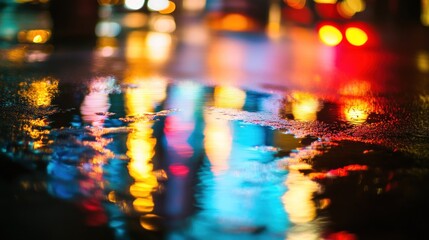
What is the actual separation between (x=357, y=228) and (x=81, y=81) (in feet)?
28.4

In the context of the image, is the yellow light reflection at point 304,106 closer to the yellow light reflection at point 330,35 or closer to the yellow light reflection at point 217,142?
the yellow light reflection at point 217,142

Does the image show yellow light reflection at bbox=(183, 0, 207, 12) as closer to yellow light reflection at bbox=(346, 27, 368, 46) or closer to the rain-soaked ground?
yellow light reflection at bbox=(346, 27, 368, 46)

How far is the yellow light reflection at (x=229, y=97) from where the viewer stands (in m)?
10.6

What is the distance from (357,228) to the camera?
5004 millimetres

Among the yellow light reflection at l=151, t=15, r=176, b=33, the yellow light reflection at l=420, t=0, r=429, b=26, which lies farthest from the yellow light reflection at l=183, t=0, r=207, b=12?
the yellow light reflection at l=420, t=0, r=429, b=26

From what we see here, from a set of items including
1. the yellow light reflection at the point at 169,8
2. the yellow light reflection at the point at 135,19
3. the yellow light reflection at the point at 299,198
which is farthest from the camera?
the yellow light reflection at the point at 169,8

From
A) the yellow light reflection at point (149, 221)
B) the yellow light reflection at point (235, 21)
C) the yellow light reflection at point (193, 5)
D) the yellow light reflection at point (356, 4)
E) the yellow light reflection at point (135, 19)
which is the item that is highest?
the yellow light reflection at point (193, 5)

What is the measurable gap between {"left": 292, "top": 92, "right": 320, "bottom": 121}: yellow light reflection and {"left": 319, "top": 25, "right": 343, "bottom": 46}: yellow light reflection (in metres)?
10.9

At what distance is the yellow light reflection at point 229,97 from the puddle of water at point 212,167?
0.06m

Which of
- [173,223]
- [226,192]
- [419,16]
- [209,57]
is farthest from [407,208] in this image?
[419,16]

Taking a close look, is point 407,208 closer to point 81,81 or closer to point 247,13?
point 81,81

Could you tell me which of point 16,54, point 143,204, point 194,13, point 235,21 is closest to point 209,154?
point 143,204

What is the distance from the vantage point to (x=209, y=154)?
23.8 feet

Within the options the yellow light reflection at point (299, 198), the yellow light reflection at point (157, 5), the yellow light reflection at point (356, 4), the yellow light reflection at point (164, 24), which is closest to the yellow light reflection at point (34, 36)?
the yellow light reflection at point (164, 24)
